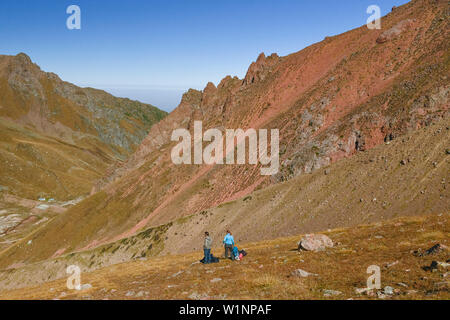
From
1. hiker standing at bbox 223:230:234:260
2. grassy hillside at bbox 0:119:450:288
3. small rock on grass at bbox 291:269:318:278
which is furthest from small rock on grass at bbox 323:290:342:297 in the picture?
grassy hillside at bbox 0:119:450:288

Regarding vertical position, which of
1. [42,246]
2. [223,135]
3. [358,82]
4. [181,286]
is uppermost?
[358,82]

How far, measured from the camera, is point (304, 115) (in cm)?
6719

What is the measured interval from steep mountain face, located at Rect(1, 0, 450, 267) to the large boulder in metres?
20.9

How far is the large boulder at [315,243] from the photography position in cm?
2369

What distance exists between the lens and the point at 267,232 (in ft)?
145

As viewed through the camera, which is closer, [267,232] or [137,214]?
[267,232]

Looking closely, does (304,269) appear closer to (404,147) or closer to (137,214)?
(404,147)
